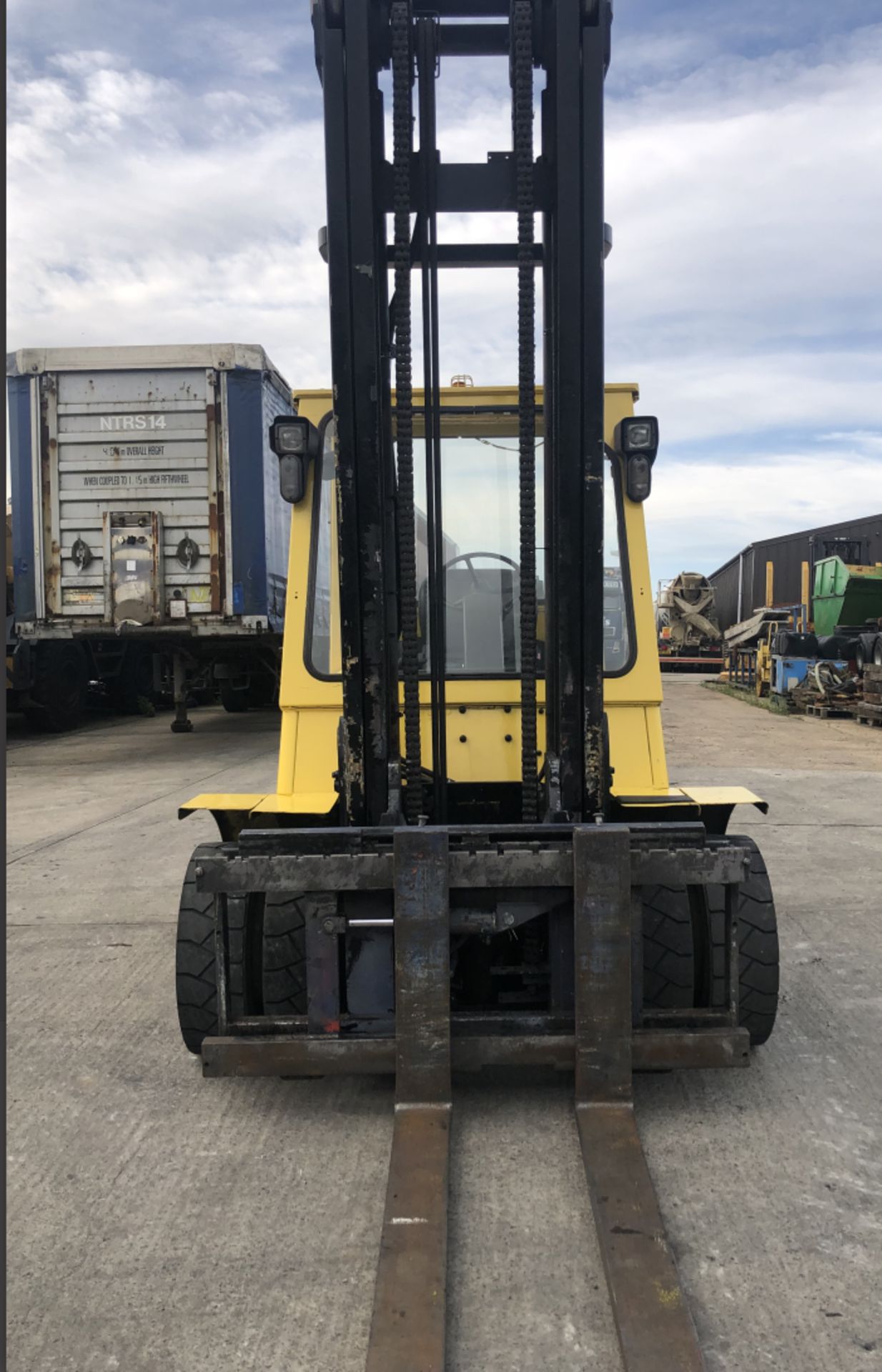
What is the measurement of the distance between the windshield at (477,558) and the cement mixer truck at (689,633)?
32.5 metres

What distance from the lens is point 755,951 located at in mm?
3031

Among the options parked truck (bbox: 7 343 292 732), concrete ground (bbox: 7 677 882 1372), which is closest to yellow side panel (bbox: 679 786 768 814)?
concrete ground (bbox: 7 677 882 1372)

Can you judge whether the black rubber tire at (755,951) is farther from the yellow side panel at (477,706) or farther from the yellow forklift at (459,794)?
the yellow side panel at (477,706)

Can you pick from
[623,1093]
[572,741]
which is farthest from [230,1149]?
[572,741]

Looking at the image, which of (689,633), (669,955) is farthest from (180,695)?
(689,633)

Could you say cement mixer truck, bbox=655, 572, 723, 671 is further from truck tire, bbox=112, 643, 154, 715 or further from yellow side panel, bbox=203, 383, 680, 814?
yellow side panel, bbox=203, 383, 680, 814

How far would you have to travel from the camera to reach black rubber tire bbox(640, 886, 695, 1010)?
9.72 feet

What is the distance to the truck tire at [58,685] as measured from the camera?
13195mm

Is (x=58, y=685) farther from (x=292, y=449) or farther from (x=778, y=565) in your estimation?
(x=778, y=565)

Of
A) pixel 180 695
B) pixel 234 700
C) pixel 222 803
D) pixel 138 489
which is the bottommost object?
pixel 234 700

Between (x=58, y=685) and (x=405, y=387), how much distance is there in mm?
12033

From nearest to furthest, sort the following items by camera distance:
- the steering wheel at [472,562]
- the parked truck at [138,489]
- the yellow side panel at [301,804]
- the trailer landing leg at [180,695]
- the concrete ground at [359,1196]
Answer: the concrete ground at [359,1196], the yellow side panel at [301,804], the steering wheel at [472,562], the parked truck at [138,489], the trailer landing leg at [180,695]

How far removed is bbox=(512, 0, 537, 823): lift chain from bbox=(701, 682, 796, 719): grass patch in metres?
15.5

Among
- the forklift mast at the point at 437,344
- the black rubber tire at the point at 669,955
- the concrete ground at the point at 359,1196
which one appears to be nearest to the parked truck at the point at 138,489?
the concrete ground at the point at 359,1196
